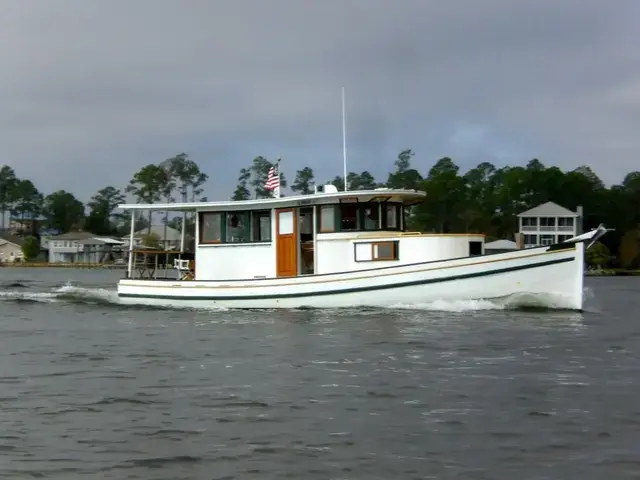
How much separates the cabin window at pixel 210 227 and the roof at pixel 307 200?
0.22 meters

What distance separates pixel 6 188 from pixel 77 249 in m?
46.1

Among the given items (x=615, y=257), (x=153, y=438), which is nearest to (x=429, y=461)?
(x=153, y=438)

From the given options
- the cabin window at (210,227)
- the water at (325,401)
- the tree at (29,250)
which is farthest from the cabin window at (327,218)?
the tree at (29,250)

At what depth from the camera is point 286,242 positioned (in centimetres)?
2362

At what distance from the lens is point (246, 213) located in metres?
24.3

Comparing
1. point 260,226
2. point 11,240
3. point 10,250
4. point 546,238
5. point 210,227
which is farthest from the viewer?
point 11,240

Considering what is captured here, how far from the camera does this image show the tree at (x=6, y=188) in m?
158

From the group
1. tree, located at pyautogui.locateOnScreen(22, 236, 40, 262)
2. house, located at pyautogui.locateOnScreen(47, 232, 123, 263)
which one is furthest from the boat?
tree, located at pyautogui.locateOnScreen(22, 236, 40, 262)

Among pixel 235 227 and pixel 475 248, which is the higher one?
pixel 235 227

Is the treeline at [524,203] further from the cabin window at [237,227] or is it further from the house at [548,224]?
the cabin window at [237,227]

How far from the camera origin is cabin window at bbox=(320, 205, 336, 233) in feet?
75.5

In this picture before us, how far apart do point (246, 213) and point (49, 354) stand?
895cm

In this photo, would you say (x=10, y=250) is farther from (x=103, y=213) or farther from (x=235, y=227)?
(x=235, y=227)

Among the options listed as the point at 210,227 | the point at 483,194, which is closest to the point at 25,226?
the point at 483,194
